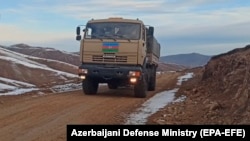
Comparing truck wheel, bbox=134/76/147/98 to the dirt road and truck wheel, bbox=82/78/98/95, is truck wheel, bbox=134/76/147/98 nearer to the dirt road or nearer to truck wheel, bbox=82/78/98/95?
the dirt road

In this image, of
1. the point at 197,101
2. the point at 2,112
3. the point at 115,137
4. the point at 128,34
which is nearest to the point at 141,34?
the point at 128,34

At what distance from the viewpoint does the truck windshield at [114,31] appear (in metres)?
18.6

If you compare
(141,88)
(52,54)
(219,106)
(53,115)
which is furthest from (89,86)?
(52,54)

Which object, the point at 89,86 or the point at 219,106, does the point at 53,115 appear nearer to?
the point at 219,106

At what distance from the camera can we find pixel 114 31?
1875 centimetres

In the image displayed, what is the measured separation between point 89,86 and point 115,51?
2.48 metres

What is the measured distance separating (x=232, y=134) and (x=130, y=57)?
10653 mm

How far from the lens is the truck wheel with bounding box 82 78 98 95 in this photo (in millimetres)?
19781

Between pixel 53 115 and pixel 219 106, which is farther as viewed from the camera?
pixel 219 106

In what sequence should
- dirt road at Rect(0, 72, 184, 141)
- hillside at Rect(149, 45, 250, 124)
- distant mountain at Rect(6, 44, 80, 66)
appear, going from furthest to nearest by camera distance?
distant mountain at Rect(6, 44, 80, 66) < hillside at Rect(149, 45, 250, 124) < dirt road at Rect(0, 72, 184, 141)

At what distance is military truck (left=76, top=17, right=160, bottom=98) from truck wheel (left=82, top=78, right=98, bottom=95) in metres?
0.34
